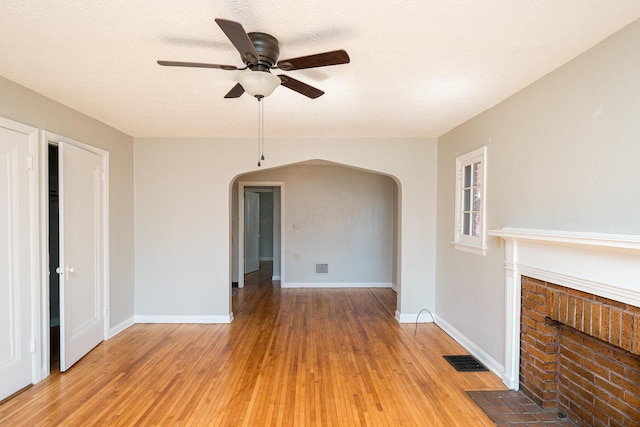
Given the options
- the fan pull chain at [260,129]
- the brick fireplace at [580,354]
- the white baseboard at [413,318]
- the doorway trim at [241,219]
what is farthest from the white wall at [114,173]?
the brick fireplace at [580,354]

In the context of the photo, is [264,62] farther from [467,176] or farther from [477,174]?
[467,176]

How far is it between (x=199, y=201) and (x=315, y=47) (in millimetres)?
3058

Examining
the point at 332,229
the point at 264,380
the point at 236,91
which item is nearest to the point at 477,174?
the point at 236,91

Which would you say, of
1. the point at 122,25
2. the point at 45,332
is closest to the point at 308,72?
the point at 122,25

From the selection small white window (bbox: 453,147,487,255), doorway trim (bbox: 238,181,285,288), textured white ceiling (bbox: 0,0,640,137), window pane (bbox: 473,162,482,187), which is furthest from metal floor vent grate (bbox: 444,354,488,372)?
doorway trim (bbox: 238,181,285,288)

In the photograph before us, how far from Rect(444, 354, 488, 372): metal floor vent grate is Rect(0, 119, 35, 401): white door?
3666mm

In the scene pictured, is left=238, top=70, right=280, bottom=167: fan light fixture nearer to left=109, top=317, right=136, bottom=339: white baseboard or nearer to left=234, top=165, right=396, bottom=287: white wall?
left=109, top=317, right=136, bottom=339: white baseboard

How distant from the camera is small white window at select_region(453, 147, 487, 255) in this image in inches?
134

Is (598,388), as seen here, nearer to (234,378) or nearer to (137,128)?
(234,378)

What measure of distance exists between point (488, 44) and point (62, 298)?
390cm

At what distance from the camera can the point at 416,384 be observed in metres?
2.94

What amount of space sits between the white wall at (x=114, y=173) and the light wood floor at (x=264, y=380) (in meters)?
0.47

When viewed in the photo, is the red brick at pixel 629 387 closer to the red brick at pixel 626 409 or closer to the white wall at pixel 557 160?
the red brick at pixel 626 409

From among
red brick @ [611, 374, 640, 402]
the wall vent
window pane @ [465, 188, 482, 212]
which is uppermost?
window pane @ [465, 188, 482, 212]
